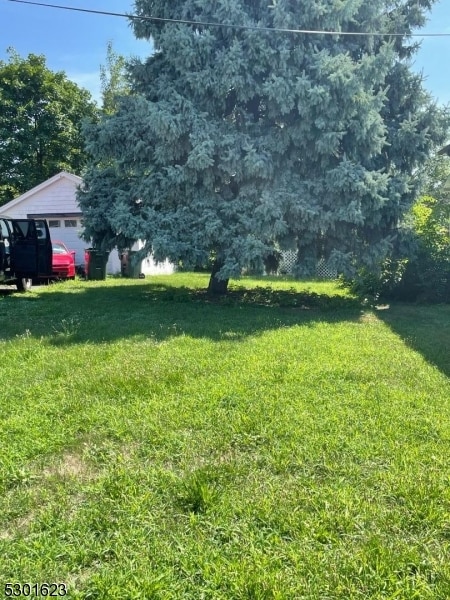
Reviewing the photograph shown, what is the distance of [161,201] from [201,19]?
10.9ft

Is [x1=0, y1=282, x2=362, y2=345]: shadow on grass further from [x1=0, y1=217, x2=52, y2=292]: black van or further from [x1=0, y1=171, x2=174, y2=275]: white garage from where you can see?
[x1=0, y1=171, x2=174, y2=275]: white garage

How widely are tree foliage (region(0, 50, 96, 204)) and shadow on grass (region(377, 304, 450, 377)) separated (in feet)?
70.6

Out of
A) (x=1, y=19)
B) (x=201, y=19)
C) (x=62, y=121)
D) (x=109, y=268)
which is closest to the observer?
(x=1, y=19)

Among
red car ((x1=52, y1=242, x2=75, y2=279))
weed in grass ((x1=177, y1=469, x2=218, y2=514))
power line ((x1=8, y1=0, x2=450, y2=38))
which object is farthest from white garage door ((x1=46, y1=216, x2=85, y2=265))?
weed in grass ((x1=177, y1=469, x2=218, y2=514))

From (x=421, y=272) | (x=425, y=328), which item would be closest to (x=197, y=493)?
(x=425, y=328)

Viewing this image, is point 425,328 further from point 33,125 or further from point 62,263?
point 33,125

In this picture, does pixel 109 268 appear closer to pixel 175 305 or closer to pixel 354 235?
pixel 175 305

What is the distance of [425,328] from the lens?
260 inches

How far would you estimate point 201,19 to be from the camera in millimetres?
7949

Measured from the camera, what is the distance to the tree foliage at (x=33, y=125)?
2386 cm

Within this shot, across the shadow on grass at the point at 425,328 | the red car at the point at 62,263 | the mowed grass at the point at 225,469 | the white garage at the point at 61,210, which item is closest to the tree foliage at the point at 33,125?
the white garage at the point at 61,210

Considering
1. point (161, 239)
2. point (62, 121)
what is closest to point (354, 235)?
point (161, 239)

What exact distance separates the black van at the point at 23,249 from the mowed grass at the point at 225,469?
17.1ft

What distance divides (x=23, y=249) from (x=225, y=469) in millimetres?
8920
